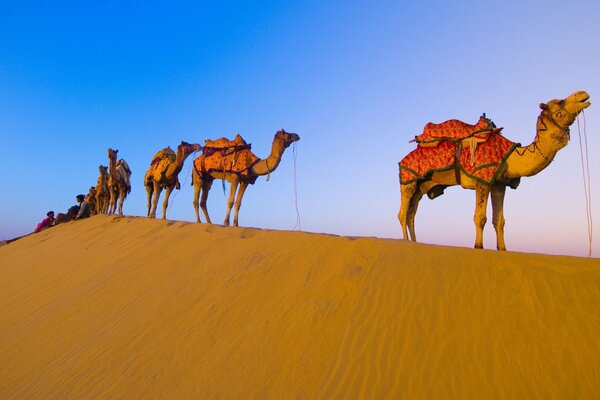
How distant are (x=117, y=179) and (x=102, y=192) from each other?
10.1 feet

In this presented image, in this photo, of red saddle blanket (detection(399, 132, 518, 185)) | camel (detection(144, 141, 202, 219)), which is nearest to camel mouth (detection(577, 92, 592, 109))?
red saddle blanket (detection(399, 132, 518, 185))

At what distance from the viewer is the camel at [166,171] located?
14250 millimetres

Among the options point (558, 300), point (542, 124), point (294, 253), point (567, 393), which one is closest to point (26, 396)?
point (294, 253)

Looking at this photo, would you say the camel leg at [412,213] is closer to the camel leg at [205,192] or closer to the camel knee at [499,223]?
the camel knee at [499,223]

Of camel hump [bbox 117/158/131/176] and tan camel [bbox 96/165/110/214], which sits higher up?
camel hump [bbox 117/158/131/176]

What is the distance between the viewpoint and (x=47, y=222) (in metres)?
17.7

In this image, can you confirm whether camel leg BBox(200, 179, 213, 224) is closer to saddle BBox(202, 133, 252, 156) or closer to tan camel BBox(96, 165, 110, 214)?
saddle BBox(202, 133, 252, 156)

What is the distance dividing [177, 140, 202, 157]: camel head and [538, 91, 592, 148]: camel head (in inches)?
440

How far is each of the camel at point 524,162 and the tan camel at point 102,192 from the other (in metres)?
17.3

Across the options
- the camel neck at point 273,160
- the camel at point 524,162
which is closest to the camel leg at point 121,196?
the camel neck at point 273,160

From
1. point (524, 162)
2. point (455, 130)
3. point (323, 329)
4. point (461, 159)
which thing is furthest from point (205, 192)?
point (323, 329)

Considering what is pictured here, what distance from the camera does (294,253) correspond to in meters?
5.89

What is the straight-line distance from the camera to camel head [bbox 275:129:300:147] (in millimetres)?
11203

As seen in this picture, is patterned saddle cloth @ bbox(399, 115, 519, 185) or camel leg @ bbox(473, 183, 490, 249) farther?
patterned saddle cloth @ bbox(399, 115, 519, 185)
